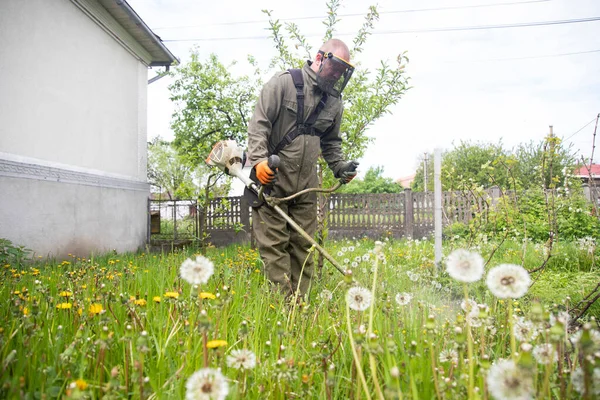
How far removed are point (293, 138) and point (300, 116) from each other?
7.9 inches

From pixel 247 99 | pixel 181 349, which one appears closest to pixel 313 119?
pixel 181 349

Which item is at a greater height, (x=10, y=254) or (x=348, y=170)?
(x=348, y=170)

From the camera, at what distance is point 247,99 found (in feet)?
34.1

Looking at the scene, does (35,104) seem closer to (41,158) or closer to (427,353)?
(41,158)

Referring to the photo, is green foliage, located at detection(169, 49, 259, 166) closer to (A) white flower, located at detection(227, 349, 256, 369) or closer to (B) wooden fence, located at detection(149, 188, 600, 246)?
(B) wooden fence, located at detection(149, 188, 600, 246)

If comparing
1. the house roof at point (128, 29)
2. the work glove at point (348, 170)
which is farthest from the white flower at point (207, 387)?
the house roof at point (128, 29)

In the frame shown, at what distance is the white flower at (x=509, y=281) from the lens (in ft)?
2.82

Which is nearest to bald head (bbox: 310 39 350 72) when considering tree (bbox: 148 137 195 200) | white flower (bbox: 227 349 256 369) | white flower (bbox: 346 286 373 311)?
white flower (bbox: 346 286 373 311)

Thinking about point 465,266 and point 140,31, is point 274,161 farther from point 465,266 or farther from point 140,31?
point 140,31

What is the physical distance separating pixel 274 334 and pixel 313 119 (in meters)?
2.00

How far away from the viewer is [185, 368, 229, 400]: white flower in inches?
29.1

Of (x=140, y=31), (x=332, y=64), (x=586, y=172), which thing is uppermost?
(x=140, y=31)

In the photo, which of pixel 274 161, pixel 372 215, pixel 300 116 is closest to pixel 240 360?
pixel 274 161

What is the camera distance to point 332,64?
9.66ft
